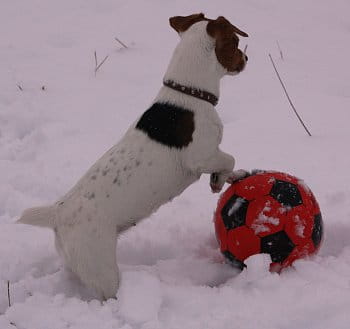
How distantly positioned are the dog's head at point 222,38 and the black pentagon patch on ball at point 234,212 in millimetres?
593

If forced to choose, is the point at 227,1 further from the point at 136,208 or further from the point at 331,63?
the point at 136,208

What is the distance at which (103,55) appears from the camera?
5.36 meters

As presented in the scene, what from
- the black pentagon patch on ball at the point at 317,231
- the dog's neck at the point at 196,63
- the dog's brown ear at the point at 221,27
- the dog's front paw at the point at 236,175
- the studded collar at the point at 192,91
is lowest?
the black pentagon patch on ball at the point at 317,231

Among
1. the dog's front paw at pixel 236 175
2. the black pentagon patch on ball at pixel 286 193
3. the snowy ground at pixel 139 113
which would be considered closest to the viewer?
the snowy ground at pixel 139 113

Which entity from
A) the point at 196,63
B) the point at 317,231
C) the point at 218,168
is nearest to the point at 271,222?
the point at 317,231

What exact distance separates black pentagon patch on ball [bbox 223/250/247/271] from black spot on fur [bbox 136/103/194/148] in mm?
582

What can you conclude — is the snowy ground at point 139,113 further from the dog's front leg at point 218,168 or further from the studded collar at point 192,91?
the studded collar at point 192,91

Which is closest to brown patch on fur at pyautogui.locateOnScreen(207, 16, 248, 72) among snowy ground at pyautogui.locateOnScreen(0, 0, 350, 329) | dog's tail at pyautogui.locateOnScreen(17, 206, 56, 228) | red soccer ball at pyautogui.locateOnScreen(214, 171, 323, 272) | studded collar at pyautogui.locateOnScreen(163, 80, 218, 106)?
studded collar at pyautogui.locateOnScreen(163, 80, 218, 106)

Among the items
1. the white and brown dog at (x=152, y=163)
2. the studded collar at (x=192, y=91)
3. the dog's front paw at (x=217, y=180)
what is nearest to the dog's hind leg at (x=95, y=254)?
the white and brown dog at (x=152, y=163)

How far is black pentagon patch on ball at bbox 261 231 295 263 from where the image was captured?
8.08 feet

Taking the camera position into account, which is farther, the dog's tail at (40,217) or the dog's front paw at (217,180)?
the dog's front paw at (217,180)

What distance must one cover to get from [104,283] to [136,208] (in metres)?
0.35

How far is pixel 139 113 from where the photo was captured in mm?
4281

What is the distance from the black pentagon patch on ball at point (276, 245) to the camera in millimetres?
2463
